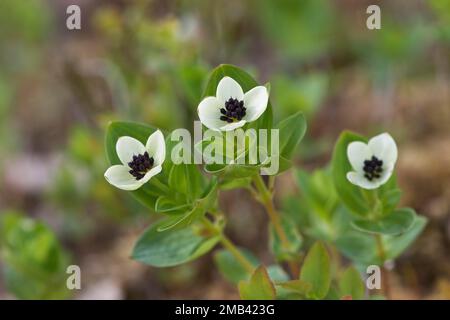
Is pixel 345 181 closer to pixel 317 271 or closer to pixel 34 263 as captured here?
pixel 317 271

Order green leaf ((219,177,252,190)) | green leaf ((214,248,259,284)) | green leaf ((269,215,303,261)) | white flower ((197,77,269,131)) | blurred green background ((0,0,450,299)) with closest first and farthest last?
white flower ((197,77,269,131)), green leaf ((219,177,252,190)), green leaf ((269,215,303,261)), green leaf ((214,248,259,284)), blurred green background ((0,0,450,299))

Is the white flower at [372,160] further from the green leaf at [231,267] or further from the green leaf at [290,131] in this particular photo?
the green leaf at [231,267]

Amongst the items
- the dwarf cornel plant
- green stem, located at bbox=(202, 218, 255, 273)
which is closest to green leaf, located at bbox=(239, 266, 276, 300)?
the dwarf cornel plant

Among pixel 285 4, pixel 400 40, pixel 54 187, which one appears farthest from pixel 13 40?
pixel 400 40

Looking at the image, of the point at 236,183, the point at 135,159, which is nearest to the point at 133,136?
the point at 135,159

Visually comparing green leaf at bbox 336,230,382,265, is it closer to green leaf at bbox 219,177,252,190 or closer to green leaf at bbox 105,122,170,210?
green leaf at bbox 219,177,252,190

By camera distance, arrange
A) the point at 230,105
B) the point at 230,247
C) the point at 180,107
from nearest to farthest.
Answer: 1. the point at 230,105
2. the point at 230,247
3. the point at 180,107
